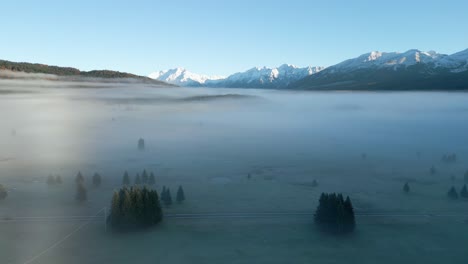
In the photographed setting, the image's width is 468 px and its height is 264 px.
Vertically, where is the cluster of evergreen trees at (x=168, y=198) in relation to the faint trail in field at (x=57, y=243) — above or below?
above

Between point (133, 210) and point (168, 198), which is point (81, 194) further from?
point (133, 210)

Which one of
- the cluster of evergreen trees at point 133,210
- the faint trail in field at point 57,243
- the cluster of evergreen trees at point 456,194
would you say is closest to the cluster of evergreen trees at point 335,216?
the cluster of evergreen trees at point 133,210

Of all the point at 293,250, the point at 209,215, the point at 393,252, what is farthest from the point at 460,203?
the point at 209,215

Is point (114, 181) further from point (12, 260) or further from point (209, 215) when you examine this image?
point (12, 260)

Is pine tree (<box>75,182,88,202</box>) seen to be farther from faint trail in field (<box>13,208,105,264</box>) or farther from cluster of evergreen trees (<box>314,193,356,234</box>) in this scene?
cluster of evergreen trees (<box>314,193,356,234</box>)

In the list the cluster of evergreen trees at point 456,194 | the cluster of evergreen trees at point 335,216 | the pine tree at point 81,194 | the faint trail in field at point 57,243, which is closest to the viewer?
the faint trail in field at point 57,243

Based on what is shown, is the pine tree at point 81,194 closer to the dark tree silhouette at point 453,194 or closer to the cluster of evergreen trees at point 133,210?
the cluster of evergreen trees at point 133,210

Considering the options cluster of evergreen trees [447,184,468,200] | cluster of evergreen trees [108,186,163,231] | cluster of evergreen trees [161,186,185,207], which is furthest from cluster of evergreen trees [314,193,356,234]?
cluster of evergreen trees [447,184,468,200]
